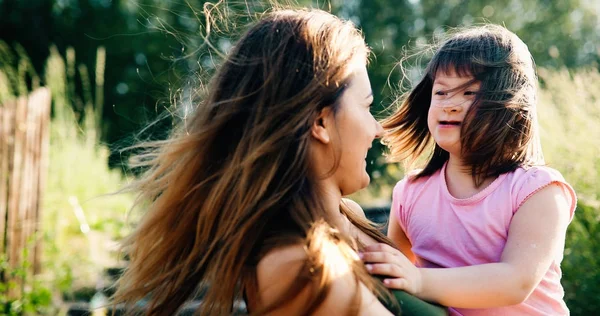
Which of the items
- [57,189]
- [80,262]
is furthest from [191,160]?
[57,189]

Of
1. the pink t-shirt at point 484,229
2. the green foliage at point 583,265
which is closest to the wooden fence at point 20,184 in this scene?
the pink t-shirt at point 484,229

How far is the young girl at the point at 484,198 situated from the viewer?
81.6 inches

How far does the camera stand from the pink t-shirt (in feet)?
7.26

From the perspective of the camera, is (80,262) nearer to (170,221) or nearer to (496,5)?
(170,221)

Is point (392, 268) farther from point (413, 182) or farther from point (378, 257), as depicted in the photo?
point (413, 182)

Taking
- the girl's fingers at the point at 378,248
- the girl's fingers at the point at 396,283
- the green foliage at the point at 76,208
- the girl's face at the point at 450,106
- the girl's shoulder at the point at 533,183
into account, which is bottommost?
the green foliage at the point at 76,208

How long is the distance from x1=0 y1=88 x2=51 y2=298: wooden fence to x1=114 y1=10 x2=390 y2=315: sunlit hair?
265 cm

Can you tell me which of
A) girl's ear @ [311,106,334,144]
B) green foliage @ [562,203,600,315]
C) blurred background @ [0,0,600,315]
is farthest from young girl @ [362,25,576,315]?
green foliage @ [562,203,600,315]

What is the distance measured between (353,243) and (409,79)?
136cm

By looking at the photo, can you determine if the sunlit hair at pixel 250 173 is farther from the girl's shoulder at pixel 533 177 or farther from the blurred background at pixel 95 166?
the girl's shoulder at pixel 533 177

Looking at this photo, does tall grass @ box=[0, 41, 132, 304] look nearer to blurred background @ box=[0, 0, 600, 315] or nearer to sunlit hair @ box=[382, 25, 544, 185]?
blurred background @ box=[0, 0, 600, 315]

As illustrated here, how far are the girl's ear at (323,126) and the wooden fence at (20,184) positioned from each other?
118 inches

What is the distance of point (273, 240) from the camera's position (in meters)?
1.80

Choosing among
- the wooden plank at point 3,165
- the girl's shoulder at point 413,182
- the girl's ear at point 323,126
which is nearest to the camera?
the girl's ear at point 323,126
